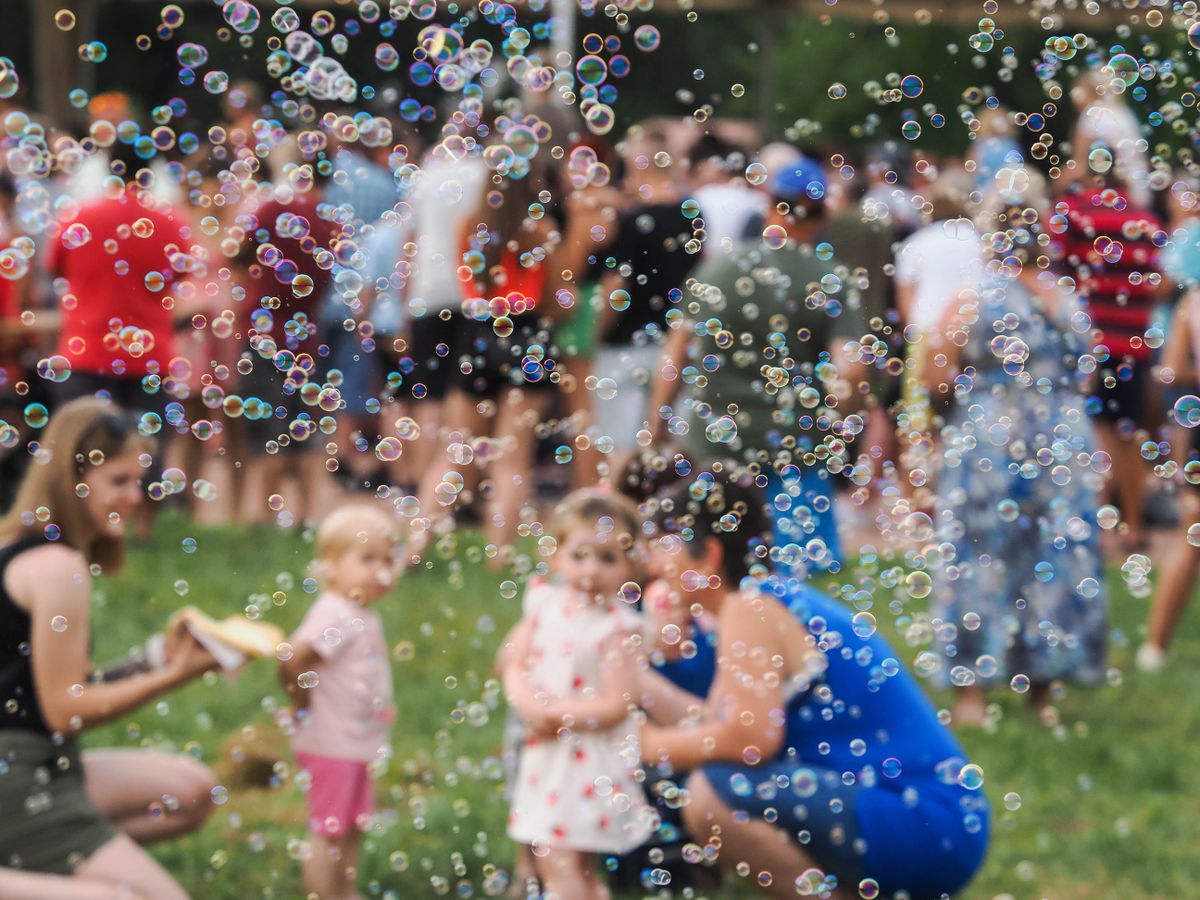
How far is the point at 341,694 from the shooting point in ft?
11.0

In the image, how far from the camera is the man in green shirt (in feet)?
13.4

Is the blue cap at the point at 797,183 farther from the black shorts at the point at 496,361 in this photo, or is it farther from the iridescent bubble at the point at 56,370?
the iridescent bubble at the point at 56,370

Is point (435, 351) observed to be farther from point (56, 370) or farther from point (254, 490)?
point (254, 490)

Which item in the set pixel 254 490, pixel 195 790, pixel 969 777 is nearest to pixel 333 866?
pixel 195 790

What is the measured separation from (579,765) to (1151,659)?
283cm

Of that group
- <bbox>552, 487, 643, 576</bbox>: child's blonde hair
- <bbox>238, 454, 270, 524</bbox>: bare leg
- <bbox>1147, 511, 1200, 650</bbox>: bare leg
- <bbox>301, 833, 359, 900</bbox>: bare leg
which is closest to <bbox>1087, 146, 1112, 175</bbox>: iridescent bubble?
<bbox>552, 487, 643, 576</bbox>: child's blonde hair

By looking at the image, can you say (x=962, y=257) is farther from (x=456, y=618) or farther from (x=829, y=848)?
(x=829, y=848)

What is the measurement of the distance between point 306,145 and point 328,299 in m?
1.95

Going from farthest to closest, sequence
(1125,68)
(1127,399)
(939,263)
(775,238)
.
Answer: (1127,399) → (939,263) → (775,238) → (1125,68)

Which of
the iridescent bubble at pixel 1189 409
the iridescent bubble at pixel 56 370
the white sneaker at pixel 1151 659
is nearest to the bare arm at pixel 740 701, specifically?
the iridescent bubble at pixel 1189 409

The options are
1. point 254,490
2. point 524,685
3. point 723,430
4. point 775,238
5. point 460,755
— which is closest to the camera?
point 524,685

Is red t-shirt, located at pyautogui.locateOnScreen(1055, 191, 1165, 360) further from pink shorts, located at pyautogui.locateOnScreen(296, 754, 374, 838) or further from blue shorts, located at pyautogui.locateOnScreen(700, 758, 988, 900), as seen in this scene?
pink shorts, located at pyautogui.locateOnScreen(296, 754, 374, 838)

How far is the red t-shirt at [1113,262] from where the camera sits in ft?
15.0

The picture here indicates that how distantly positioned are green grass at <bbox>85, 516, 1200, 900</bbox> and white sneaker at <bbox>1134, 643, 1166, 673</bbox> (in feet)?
0.13
